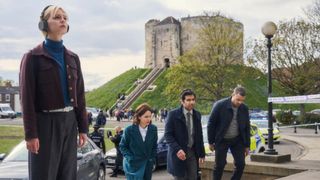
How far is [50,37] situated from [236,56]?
172 feet

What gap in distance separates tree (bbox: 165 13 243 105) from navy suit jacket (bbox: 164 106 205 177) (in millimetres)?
43983

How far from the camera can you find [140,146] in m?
8.22

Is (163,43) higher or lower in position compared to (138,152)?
higher

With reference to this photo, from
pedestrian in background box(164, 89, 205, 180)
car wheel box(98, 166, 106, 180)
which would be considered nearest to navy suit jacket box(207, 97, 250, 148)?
pedestrian in background box(164, 89, 205, 180)

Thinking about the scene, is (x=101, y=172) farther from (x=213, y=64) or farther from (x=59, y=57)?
(x=213, y=64)

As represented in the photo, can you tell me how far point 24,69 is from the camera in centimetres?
440

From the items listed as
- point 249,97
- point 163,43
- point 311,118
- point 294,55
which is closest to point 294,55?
point 294,55

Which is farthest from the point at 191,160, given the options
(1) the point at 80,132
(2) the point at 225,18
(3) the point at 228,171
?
(2) the point at 225,18

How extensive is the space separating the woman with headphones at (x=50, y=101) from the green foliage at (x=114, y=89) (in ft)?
265

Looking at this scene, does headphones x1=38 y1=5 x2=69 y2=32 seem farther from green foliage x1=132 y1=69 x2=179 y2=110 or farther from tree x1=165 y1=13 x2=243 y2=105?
green foliage x1=132 y1=69 x2=179 y2=110

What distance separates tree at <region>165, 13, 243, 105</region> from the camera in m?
53.3

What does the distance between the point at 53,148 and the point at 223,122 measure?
4.91 m

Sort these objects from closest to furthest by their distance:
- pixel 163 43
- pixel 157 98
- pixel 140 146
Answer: pixel 140 146 → pixel 157 98 → pixel 163 43

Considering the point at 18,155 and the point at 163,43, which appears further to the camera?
the point at 163,43
